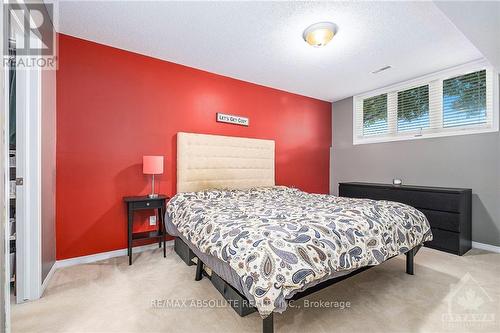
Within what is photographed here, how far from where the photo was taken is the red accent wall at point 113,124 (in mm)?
2625

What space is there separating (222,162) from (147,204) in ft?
4.07

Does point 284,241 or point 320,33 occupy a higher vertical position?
point 320,33

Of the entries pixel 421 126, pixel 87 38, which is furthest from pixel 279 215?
pixel 421 126

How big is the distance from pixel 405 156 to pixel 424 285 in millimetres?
2389

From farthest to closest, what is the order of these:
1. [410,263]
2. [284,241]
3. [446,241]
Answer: [446,241], [410,263], [284,241]

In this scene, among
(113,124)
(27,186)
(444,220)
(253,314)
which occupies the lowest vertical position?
(253,314)

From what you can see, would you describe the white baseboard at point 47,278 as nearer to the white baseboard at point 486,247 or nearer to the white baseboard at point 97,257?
the white baseboard at point 97,257

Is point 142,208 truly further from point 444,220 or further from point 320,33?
point 444,220

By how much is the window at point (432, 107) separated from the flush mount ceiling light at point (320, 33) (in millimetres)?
2276

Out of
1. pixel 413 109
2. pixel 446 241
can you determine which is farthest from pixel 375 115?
pixel 446 241

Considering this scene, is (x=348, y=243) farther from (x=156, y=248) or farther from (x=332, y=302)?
(x=156, y=248)

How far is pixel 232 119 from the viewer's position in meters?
3.81

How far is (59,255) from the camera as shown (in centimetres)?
256

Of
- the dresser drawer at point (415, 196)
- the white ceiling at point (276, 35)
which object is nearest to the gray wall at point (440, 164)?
the dresser drawer at point (415, 196)
